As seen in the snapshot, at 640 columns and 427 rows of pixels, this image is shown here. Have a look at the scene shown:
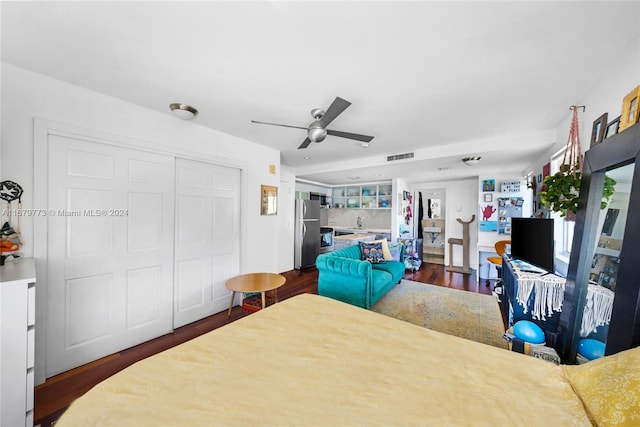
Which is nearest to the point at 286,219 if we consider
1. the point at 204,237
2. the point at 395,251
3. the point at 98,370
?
the point at 204,237

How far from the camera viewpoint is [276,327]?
1362 millimetres

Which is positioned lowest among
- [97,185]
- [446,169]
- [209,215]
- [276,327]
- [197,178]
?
[276,327]

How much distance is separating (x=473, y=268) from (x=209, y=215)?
17.8 feet

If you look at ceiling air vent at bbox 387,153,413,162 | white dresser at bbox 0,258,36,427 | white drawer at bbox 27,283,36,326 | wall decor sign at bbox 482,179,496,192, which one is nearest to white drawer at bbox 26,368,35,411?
white dresser at bbox 0,258,36,427

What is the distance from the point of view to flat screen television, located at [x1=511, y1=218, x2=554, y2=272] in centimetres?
203

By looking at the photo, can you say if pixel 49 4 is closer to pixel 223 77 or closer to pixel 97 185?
pixel 223 77

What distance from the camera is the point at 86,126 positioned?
2002mm

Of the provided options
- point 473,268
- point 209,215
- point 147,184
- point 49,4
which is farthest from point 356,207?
point 49,4

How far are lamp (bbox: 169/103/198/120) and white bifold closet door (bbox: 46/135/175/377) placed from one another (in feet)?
1.69

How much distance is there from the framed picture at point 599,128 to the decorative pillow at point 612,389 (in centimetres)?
153

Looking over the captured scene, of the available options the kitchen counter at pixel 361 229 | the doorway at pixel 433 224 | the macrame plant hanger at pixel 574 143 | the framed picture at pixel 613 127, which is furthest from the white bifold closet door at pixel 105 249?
the doorway at pixel 433 224

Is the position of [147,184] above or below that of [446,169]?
below

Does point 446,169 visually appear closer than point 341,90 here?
No

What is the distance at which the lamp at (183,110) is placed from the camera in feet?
7.41
